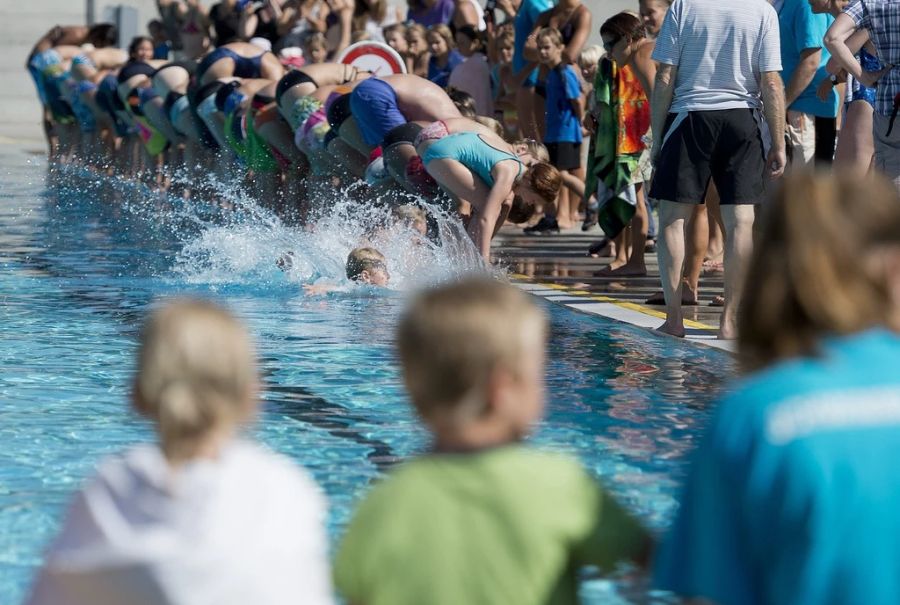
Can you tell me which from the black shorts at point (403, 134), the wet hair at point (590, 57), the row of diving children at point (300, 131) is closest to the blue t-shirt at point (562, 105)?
the row of diving children at point (300, 131)

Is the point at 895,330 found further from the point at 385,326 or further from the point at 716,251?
the point at 716,251

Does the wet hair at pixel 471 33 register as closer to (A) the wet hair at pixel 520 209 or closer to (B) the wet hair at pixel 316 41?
(B) the wet hair at pixel 316 41

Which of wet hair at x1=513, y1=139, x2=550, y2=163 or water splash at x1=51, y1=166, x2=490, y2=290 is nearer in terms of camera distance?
wet hair at x1=513, y1=139, x2=550, y2=163

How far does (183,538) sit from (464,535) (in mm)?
395

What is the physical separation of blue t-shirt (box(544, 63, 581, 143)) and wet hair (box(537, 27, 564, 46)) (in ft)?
0.74

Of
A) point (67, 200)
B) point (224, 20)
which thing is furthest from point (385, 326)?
point (224, 20)

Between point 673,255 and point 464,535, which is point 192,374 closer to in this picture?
point 464,535

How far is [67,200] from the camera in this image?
16.5 metres

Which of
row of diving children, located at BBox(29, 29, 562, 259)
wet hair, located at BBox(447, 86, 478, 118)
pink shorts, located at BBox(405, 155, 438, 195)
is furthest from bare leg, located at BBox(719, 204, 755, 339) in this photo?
wet hair, located at BBox(447, 86, 478, 118)

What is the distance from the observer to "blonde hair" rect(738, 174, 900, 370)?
6.28 feet

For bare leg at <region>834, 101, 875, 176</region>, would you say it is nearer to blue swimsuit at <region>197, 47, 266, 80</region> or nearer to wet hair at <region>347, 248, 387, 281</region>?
wet hair at <region>347, 248, 387, 281</region>

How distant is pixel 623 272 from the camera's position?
974cm

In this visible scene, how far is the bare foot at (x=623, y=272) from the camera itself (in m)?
9.72

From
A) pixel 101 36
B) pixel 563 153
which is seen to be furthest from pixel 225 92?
pixel 101 36
